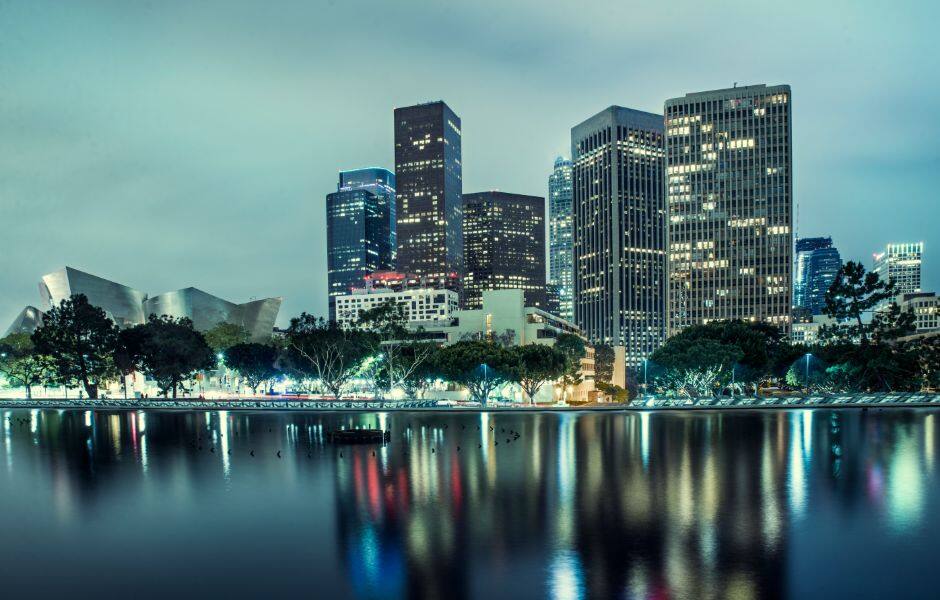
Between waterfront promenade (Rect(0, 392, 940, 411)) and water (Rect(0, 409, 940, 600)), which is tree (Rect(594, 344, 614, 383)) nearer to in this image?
waterfront promenade (Rect(0, 392, 940, 411))

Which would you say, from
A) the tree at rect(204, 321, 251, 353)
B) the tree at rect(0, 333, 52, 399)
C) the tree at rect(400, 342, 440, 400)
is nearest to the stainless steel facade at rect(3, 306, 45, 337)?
the tree at rect(0, 333, 52, 399)

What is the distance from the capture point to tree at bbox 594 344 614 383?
168 m

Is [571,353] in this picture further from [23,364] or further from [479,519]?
[479,519]

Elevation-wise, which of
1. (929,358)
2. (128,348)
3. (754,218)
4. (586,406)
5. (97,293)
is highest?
(754,218)

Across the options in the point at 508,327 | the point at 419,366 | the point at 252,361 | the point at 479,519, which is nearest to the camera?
the point at 479,519

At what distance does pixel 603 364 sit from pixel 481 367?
8330 cm

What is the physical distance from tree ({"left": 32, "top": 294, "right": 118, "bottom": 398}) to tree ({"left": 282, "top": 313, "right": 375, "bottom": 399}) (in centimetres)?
3308

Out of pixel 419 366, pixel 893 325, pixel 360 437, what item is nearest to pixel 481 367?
pixel 419 366

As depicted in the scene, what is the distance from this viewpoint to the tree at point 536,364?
9519 centimetres

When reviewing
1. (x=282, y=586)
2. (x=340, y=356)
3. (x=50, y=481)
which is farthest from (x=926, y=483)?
(x=340, y=356)

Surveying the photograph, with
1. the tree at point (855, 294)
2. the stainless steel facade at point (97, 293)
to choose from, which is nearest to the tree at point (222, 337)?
the stainless steel facade at point (97, 293)

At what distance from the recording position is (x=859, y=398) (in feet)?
279

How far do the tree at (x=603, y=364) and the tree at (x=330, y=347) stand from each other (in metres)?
75.1

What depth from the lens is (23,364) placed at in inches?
4862
